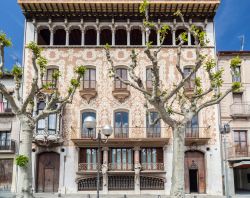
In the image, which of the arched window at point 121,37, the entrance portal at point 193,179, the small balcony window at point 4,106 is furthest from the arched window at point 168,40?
the small balcony window at point 4,106

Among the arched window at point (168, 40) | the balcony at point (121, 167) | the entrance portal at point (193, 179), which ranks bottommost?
the entrance portal at point (193, 179)

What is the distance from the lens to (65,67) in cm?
3105

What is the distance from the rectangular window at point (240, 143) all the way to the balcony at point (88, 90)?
1283 cm

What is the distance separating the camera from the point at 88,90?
2997 cm

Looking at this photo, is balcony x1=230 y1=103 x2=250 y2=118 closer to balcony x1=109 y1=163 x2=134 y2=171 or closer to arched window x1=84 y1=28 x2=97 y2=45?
balcony x1=109 y1=163 x2=134 y2=171

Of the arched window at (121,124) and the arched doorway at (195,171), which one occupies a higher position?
the arched window at (121,124)

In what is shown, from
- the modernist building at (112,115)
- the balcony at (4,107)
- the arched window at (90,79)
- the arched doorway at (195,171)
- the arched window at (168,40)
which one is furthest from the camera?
the arched window at (168,40)

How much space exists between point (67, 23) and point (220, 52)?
1402 cm

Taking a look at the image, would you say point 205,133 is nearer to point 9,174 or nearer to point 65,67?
point 65,67

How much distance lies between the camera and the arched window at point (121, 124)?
29719 mm

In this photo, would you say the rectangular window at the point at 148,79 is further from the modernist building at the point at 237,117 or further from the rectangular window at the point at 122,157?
the modernist building at the point at 237,117

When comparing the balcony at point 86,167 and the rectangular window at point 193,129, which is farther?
the rectangular window at point 193,129

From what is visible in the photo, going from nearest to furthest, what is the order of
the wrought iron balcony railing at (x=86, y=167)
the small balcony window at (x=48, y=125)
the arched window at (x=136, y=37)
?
the wrought iron balcony railing at (x=86, y=167), the small balcony window at (x=48, y=125), the arched window at (x=136, y=37)

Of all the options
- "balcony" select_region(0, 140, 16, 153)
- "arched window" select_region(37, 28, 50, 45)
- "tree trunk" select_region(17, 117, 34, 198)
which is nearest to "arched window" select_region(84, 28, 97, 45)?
"arched window" select_region(37, 28, 50, 45)
